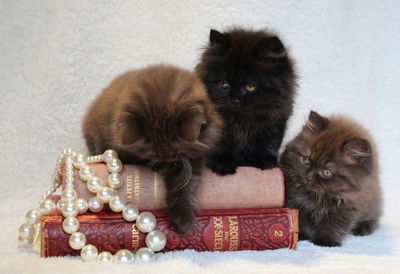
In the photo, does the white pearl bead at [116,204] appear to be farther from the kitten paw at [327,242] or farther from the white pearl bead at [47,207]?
the kitten paw at [327,242]

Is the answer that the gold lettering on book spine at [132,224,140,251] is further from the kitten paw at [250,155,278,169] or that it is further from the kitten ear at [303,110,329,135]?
the kitten ear at [303,110,329,135]

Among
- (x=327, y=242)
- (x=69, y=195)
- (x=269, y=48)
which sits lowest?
(x=327, y=242)

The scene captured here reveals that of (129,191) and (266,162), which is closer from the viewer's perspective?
(129,191)

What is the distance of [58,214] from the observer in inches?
69.9

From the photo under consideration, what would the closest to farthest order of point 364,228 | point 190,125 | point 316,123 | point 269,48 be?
point 190,125
point 269,48
point 316,123
point 364,228

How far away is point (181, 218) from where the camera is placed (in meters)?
1.69

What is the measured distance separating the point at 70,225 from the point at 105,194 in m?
0.17

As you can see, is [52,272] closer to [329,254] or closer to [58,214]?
[58,214]

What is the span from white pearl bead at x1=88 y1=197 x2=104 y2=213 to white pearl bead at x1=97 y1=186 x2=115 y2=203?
0.02 meters

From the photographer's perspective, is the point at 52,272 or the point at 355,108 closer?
the point at 52,272

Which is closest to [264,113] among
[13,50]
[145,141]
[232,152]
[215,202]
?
[232,152]

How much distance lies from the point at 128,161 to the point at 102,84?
842 mm

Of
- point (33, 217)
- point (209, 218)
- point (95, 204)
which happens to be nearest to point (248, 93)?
point (209, 218)

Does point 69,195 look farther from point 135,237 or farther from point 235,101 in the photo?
point 235,101
